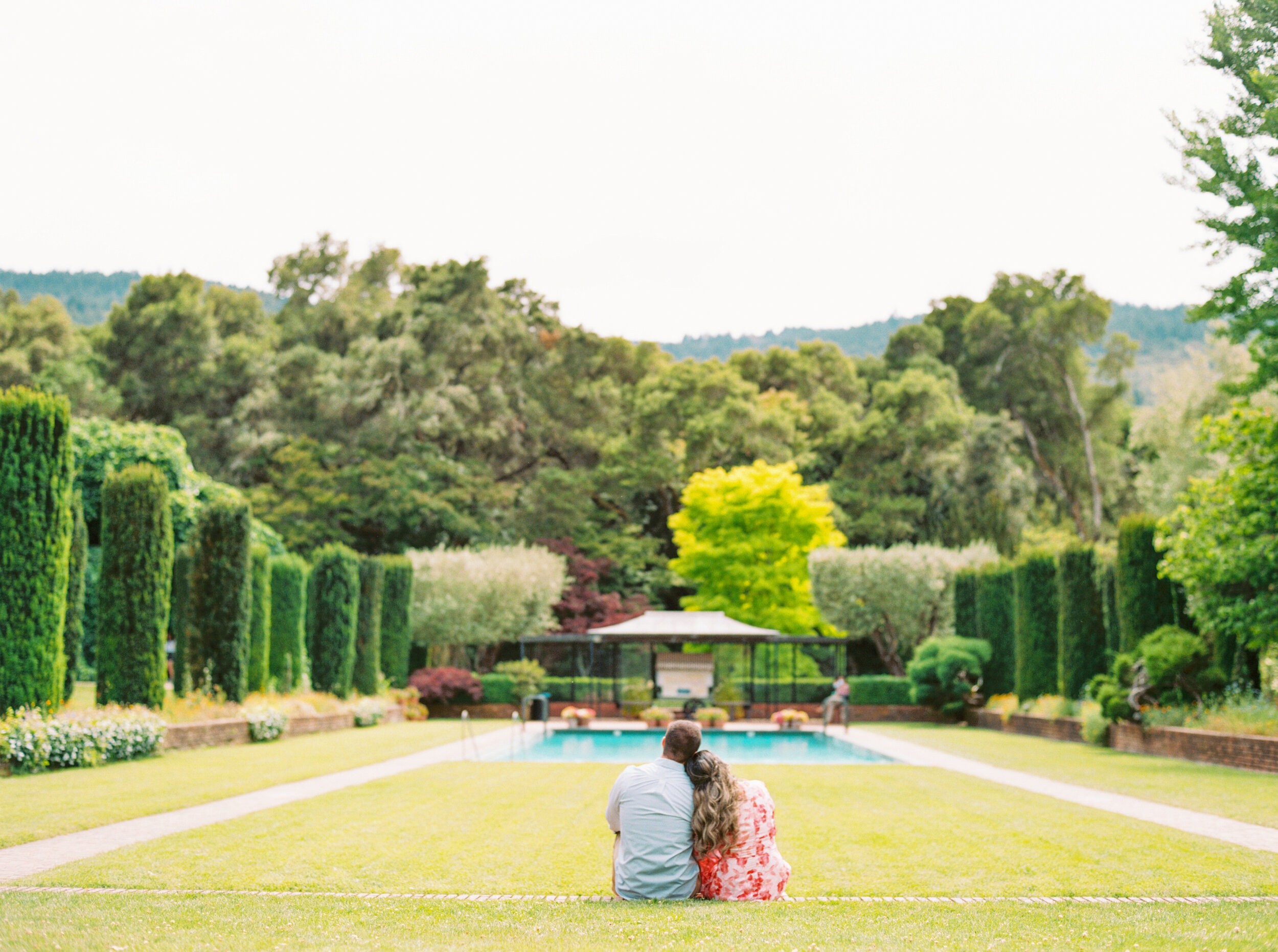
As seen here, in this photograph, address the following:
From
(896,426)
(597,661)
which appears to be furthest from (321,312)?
(896,426)

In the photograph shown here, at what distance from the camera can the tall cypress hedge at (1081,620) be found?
2508 centimetres

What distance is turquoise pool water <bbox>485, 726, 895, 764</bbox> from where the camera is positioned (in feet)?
66.5

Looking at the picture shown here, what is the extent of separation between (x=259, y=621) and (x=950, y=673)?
18.5 metres

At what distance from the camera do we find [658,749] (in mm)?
24125

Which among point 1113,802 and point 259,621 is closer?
point 1113,802

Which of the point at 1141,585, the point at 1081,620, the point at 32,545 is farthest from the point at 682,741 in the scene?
the point at 1081,620

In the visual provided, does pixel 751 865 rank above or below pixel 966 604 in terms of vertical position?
below

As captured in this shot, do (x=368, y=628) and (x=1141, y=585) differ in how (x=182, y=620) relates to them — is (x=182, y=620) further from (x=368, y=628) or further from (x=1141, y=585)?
(x=1141, y=585)

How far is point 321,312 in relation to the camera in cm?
Result: 5094

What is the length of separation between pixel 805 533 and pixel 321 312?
24.5 m

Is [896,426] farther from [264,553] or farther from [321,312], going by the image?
[264,553]

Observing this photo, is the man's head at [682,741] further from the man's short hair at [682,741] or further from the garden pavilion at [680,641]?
the garden pavilion at [680,641]

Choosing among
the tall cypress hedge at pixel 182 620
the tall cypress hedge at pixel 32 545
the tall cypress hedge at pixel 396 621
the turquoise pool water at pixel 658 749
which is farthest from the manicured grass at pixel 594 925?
the tall cypress hedge at pixel 396 621

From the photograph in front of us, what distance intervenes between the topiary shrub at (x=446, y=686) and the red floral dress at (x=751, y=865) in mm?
28271
